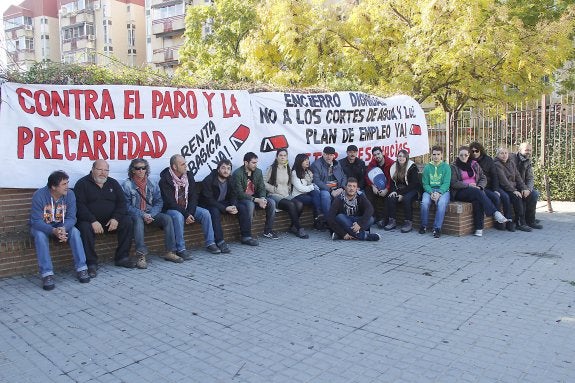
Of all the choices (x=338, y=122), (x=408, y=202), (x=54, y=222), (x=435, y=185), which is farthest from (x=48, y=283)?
(x=338, y=122)

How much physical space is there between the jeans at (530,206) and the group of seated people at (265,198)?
18 millimetres

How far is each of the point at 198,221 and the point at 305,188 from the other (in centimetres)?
221

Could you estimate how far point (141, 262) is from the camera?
21.5 feet

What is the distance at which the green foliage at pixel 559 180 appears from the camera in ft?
40.8

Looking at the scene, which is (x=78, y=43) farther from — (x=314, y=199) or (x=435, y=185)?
(x=435, y=185)

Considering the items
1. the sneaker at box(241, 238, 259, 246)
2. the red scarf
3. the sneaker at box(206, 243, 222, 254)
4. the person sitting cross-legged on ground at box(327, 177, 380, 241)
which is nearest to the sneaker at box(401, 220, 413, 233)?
the person sitting cross-legged on ground at box(327, 177, 380, 241)

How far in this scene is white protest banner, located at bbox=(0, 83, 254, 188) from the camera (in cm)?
635

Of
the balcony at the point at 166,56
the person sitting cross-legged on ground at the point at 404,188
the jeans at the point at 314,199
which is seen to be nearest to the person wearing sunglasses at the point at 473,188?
the person sitting cross-legged on ground at the point at 404,188

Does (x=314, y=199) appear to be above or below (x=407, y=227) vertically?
A: above

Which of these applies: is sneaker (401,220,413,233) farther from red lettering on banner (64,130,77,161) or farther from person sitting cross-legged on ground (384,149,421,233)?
red lettering on banner (64,130,77,161)

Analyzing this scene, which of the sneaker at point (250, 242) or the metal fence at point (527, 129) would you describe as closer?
the sneaker at point (250, 242)

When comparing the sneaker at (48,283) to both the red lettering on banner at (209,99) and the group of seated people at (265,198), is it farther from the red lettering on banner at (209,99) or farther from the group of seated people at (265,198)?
the red lettering on banner at (209,99)

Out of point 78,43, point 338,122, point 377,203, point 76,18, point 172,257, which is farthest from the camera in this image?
point 76,18

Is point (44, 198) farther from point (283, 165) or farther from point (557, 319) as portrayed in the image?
point (557, 319)
